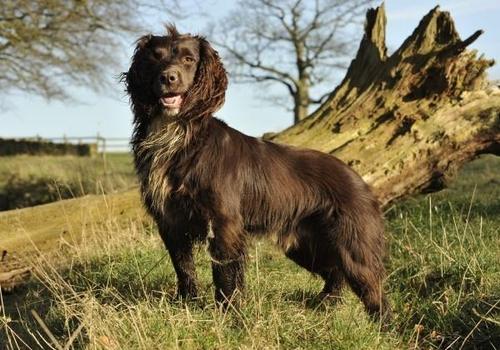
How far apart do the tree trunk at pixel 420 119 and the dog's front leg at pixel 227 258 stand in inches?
102

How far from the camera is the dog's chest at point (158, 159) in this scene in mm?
4414

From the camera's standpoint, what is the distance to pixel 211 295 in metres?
4.83

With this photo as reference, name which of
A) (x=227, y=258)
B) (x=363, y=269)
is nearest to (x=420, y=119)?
(x=363, y=269)

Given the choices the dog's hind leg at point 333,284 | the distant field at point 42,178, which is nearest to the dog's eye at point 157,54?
the dog's hind leg at point 333,284

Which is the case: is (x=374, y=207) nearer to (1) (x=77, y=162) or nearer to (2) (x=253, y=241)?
(2) (x=253, y=241)

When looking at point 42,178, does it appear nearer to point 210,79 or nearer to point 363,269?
point 210,79

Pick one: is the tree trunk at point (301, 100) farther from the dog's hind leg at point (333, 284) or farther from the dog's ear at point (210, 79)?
the dog's ear at point (210, 79)

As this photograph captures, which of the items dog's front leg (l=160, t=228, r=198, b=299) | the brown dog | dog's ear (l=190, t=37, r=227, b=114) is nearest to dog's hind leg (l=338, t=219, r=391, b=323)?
the brown dog

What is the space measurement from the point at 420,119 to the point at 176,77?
3335 millimetres

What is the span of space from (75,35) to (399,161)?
519 inches

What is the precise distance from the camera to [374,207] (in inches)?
192

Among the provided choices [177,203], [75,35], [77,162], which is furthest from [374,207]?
[75,35]

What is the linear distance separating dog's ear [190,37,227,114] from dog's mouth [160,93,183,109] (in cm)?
14

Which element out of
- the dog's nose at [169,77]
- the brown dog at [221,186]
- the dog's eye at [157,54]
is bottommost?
the brown dog at [221,186]
